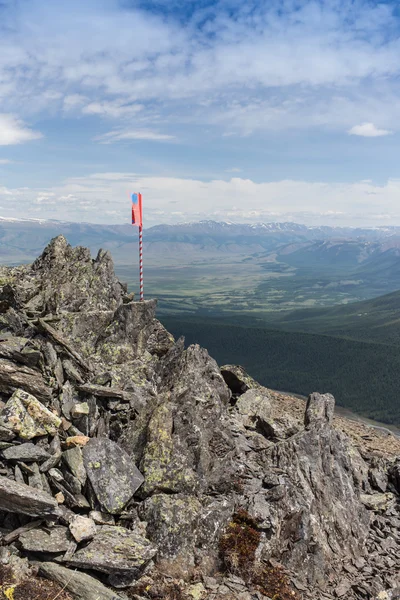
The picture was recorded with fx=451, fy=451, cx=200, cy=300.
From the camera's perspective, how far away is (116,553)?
53.4 ft

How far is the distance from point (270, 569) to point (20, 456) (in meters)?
11.0

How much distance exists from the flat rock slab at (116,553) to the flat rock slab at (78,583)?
1.32 ft

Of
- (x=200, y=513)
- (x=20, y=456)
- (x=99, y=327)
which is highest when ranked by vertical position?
(x=99, y=327)

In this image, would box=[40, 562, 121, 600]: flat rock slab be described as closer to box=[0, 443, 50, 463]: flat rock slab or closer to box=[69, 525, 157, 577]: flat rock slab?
box=[69, 525, 157, 577]: flat rock slab

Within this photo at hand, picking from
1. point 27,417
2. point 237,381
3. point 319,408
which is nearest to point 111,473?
point 27,417

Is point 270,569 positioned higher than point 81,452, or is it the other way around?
point 81,452

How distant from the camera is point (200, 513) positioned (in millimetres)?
18984

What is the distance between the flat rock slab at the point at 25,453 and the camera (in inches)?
695

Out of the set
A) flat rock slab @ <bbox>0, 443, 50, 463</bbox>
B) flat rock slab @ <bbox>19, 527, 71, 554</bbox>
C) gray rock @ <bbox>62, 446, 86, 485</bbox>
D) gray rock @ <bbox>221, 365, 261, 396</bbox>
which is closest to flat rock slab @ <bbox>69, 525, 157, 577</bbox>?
flat rock slab @ <bbox>19, 527, 71, 554</bbox>

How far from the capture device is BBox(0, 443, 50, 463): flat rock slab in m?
17.7

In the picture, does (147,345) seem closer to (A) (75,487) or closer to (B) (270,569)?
(A) (75,487)

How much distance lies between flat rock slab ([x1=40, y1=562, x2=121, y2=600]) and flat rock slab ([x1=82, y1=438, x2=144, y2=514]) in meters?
2.80

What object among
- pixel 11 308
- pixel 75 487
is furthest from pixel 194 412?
pixel 11 308

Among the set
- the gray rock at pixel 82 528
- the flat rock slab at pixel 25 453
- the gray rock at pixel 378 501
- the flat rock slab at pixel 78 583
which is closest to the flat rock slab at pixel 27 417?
the flat rock slab at pixel 25 453
